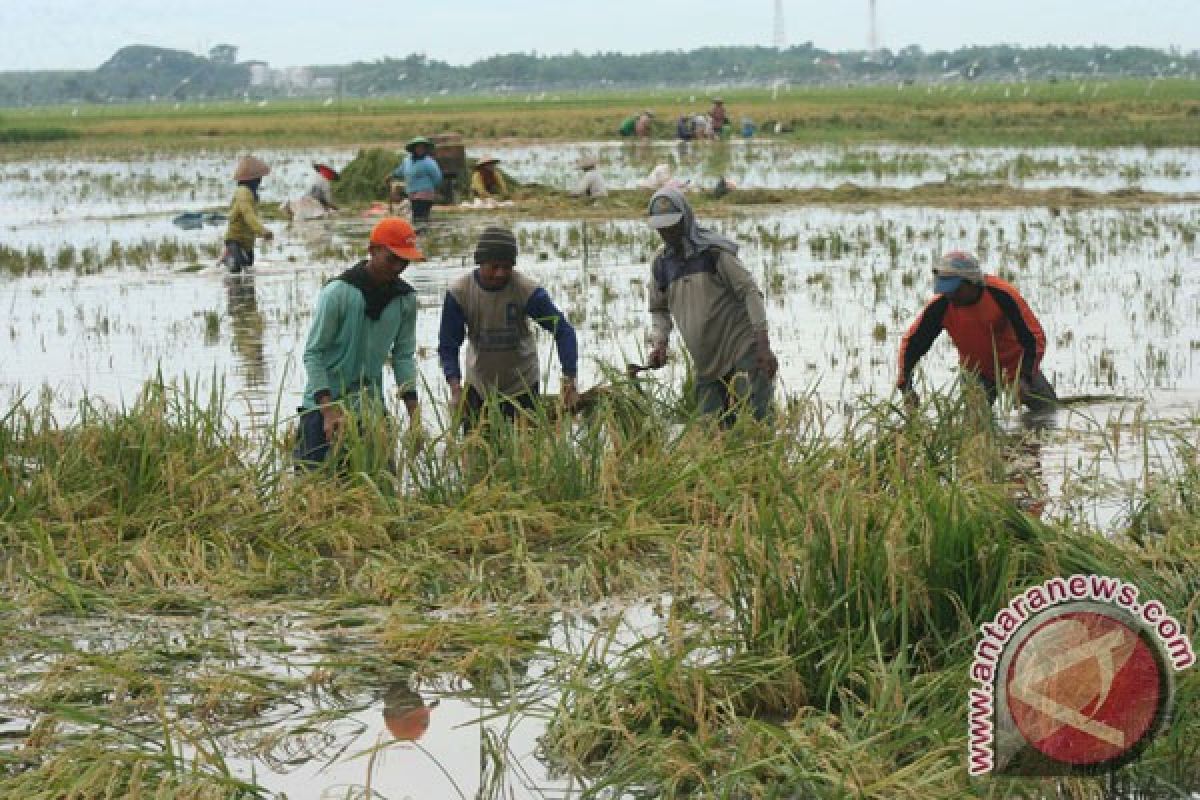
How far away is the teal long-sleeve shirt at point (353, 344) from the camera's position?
6.98 m

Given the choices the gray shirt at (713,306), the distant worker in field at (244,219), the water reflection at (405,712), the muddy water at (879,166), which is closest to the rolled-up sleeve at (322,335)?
the gray shirt at (713,306)

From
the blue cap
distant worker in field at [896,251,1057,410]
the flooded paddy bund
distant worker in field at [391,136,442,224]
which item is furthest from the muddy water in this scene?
the blue cap

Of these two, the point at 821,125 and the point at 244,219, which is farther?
the point at 821,125

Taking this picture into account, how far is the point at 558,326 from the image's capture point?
745 cm

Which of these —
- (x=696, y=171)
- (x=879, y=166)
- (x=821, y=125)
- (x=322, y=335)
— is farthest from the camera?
(x=821, y=125)

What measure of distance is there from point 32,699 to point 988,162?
27.0m

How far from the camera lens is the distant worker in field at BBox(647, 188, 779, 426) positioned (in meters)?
7.66

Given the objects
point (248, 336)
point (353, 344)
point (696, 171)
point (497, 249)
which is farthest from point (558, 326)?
point (696, 171)

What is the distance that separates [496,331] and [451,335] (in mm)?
197

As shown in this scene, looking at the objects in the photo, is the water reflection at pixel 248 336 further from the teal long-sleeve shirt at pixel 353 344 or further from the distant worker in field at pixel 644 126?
the distant worker in field at pixel 644 126

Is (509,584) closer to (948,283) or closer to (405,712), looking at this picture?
(405,712)

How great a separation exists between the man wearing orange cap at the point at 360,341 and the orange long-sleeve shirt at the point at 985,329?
2.21 m

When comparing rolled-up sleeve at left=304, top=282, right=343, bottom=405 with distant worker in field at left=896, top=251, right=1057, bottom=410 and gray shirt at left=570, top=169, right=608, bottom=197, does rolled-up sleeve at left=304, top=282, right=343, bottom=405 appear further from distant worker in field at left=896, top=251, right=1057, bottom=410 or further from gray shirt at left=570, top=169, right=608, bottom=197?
gray shirt at left=570, top=169, right=608, bottom=197

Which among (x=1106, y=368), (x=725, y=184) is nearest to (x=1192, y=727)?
(x=1106, y=368)
